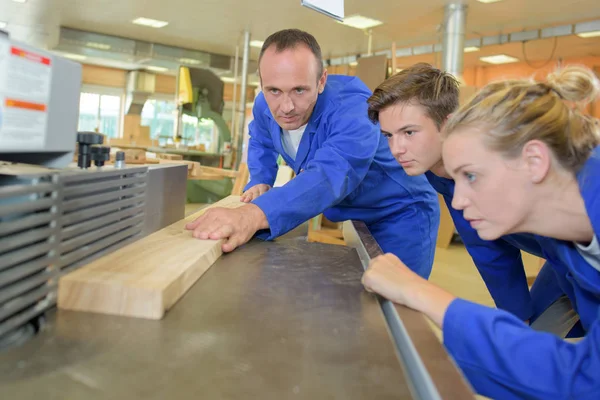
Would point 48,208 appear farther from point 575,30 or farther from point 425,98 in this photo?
point 575,30

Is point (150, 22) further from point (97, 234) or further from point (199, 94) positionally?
point (97, 234)

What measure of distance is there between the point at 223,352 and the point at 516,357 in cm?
38

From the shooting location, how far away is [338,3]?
156 centimetres

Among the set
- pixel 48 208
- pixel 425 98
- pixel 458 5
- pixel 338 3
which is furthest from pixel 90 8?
pixel 48 208

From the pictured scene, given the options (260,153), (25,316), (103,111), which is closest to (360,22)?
(260,153)

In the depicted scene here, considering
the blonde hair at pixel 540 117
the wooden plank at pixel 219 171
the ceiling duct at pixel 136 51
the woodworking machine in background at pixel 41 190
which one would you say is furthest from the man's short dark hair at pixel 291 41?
the ceiling duct at pixel 136 51

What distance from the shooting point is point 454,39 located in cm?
526

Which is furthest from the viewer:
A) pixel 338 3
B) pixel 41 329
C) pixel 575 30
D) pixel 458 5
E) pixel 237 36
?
pixel 237 36

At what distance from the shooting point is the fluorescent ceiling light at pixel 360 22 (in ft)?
19.5

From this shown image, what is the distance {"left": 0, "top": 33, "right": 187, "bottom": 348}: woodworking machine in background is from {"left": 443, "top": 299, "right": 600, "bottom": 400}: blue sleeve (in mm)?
528

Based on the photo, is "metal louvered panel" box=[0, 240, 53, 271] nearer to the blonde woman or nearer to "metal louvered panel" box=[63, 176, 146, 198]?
"metal louvered panel" box=[63, 176, 146, 198]

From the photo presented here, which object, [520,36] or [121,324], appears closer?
[121,324]

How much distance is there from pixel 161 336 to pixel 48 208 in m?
0.21

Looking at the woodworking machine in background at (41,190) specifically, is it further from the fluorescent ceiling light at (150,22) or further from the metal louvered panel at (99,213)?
the fluorescent ceiling light at (150,22)
